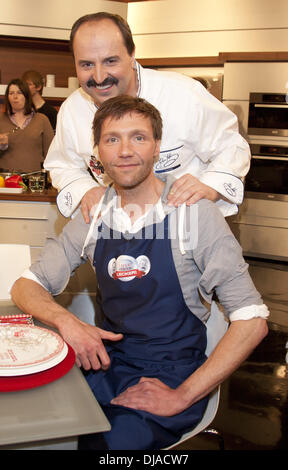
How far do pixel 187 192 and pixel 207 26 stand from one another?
13.8 ft

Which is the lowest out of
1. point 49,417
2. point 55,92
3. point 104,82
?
point 49,417

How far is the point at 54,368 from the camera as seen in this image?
3.71 ft

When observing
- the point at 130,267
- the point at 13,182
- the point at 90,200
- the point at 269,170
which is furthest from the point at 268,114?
the point at 130,267

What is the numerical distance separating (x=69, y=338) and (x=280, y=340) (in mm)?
2301

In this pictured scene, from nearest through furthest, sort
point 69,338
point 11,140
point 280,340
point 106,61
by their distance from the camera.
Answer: point 69,338 → point 106,61 → point 280,340 → point 11,140

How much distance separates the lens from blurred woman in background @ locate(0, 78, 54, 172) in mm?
4047

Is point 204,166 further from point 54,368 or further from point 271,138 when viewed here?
point 271,138

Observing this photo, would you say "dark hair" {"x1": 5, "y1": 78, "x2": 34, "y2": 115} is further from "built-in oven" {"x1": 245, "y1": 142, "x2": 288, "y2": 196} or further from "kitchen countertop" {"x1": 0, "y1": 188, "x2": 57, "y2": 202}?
"built-in oven" {"x1": 245, "y1": 142, "x2": 288, "y2": 196}

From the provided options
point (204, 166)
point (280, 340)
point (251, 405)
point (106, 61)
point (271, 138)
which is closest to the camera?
point (106, 61)

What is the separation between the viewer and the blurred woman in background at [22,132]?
4.05m

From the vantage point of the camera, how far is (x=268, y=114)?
16.9 feet

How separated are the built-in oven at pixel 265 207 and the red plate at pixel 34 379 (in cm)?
440

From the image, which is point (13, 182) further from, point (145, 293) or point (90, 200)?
point (145, 293)

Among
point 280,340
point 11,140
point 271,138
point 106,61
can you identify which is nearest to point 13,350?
point 106,61
